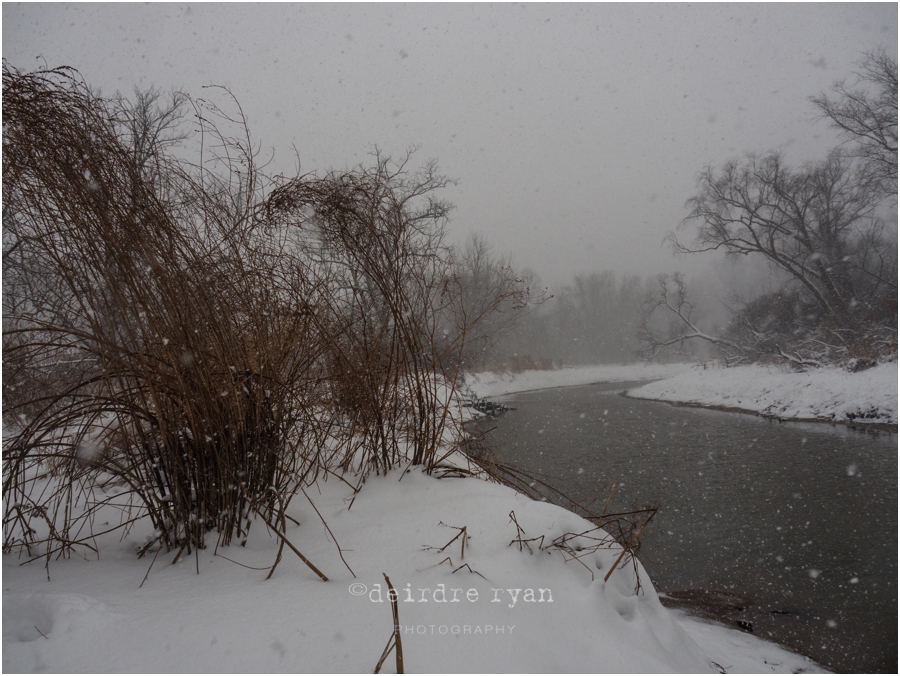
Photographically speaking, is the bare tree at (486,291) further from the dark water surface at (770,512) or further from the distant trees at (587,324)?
the distant trees at (587,324)

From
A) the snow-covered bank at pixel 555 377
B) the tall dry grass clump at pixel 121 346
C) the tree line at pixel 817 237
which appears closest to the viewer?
the tall dry grass clump at pixel 121 346

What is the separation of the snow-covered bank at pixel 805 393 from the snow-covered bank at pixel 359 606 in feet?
32.7

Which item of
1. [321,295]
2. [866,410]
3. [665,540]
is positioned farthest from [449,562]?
[866,410]

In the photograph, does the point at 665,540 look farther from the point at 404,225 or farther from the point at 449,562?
the point at 404,225

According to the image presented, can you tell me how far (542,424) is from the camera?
11.5 m

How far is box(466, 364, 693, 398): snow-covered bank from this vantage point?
69.4 ft

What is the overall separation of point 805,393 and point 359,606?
42.6 ft

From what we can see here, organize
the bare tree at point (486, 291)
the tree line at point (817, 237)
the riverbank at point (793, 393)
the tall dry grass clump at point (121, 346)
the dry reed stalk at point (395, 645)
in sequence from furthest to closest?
the tree line at point (817, 237), the riverbank at point (793, 393), the bare tree at point (486, 291), the tall dry grass clump at point (121, 346), the dry reed stalk at point (395, 645)

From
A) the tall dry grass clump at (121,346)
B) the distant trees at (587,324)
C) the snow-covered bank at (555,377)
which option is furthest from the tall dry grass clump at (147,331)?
the distant trees at (587,324)

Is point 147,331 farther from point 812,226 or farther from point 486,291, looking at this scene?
point 812,226

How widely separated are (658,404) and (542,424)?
563 centimetres

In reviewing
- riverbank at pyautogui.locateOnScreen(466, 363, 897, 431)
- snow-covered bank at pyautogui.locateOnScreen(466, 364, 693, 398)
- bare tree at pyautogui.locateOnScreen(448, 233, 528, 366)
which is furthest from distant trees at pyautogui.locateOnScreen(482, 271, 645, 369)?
riverbank at pyautogui.locateOnScreen(466, 363, 897, 431)

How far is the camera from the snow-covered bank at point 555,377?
69.4 ft

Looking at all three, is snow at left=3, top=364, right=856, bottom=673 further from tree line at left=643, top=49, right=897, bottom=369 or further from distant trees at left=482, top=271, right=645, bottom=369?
distant trees at left=482, top=271, right=645, bottom=369
